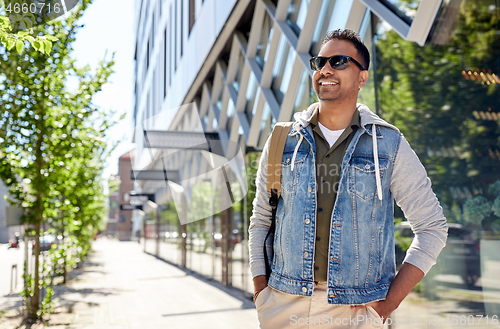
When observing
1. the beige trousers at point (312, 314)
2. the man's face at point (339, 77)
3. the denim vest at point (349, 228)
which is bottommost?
the beige trousers at point (312, 314)

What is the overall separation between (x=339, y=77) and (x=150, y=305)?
9.03 meters

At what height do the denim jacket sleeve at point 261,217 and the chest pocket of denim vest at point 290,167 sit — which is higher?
the chest pocket of denim vest at point 290,167

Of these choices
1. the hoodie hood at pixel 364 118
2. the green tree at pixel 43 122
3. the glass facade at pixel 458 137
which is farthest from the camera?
the green tree at pixel 43 122

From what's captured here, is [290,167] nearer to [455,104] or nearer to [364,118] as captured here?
[364,118]

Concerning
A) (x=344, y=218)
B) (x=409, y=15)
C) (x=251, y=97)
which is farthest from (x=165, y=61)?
(x=344, y=218)

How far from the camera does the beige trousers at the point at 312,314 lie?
1.82m

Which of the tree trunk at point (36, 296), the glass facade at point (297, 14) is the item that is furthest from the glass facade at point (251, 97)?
the tree trunk at point (36, 296)

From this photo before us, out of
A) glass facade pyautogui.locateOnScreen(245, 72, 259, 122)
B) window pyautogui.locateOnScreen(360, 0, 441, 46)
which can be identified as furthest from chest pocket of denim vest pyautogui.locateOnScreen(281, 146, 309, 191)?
glass facade pyautogui.locateOnScreen(245, 72, 259, 122)

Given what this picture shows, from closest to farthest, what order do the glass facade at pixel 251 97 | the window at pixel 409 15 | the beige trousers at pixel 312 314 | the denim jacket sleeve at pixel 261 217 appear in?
the beige trousers at pixel 312 314 < the denim jacket sleeve at pixel 261 217 < the window at pixel 409 15 < the glass facade at pixel 251 97

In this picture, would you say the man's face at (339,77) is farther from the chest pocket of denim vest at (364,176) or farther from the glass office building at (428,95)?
the glass office building at (428,95)

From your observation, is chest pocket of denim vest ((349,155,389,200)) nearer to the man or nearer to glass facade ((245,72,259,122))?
the man

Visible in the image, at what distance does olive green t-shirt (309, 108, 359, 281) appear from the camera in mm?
1906

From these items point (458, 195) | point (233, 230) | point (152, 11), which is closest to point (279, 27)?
point (458, 195)

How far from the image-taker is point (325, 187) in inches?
76.4
